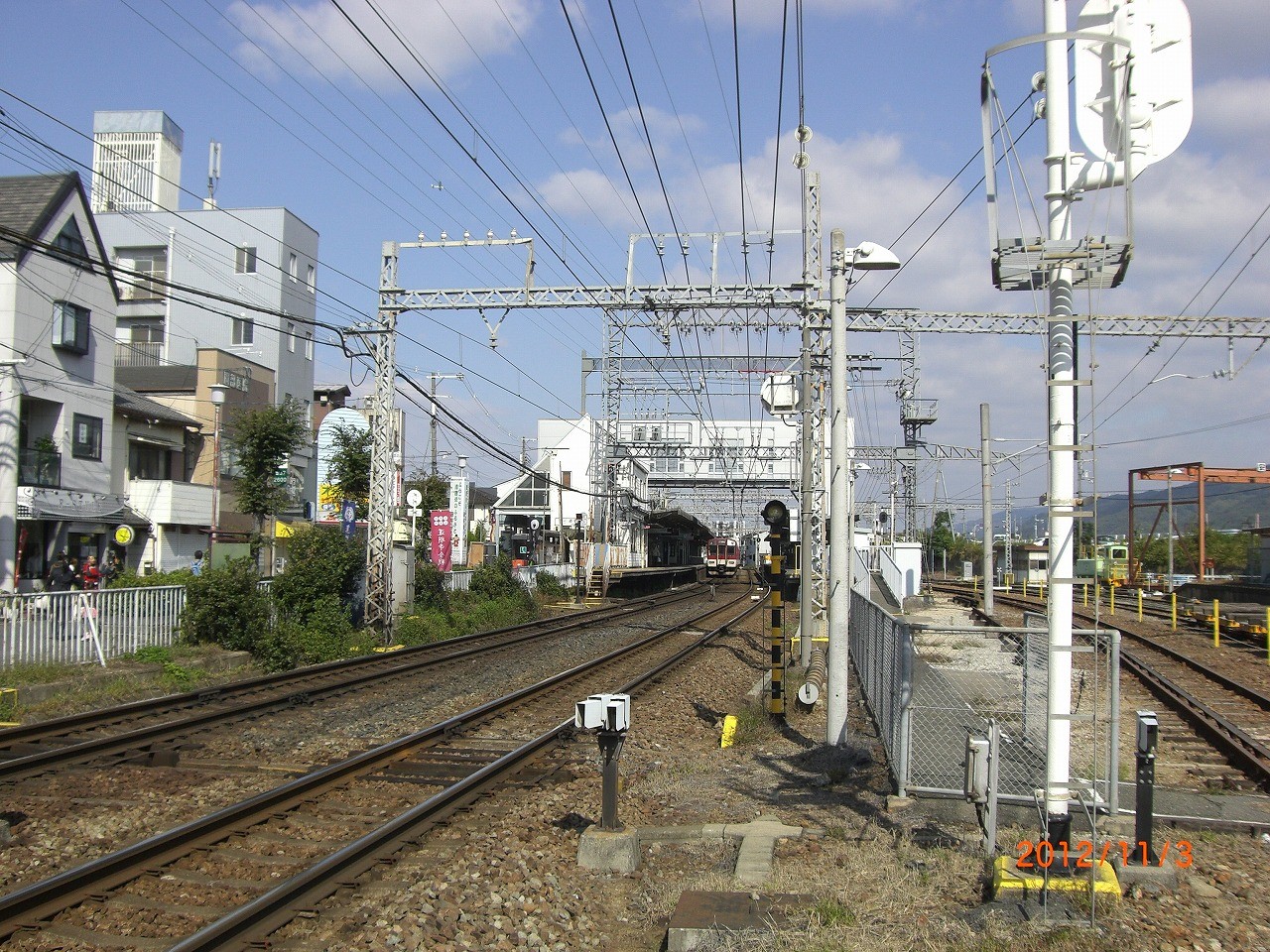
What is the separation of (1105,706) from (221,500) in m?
32.4

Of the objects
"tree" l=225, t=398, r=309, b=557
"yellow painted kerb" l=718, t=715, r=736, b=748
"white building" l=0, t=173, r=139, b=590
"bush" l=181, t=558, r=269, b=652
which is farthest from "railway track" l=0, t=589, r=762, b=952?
"white building" l=0, t=173, r=139, b=590

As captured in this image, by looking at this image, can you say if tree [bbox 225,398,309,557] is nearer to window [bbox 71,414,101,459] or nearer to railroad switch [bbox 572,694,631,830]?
window [bbox 71,414,101,459]

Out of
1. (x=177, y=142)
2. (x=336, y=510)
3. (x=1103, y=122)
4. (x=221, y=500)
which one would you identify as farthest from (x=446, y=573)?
(x=177, y=142)

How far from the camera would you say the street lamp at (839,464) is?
11.0 m

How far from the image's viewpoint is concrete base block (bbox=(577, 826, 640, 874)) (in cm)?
706

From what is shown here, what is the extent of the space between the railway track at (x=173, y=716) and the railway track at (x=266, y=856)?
2.36 metres

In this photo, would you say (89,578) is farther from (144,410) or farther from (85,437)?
(144,410)

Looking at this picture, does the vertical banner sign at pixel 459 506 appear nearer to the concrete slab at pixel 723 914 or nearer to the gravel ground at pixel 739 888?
the gravel ground at pixel 739 888

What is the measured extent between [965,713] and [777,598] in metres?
4.86

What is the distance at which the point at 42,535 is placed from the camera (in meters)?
28.3

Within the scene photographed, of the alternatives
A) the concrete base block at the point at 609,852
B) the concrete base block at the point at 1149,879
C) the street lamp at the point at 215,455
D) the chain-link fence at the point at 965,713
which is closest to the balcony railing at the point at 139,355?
the street lamp at the point at 215,455

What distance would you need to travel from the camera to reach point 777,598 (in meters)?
13.4

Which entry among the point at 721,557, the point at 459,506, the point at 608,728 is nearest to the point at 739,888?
the point at 608,728

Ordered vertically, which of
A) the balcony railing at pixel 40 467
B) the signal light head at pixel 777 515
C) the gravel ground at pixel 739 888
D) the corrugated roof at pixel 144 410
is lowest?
the gravel ground at pixel 739 888
